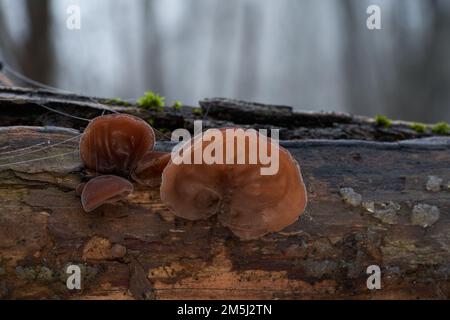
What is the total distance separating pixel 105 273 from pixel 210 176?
1.70 feet

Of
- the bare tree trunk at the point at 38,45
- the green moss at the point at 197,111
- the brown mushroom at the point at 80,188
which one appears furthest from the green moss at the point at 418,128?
the bare tree trunk at the point at 38,45

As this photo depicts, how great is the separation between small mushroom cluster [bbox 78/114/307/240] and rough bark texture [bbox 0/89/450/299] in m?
0.09

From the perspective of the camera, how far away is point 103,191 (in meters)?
1.73

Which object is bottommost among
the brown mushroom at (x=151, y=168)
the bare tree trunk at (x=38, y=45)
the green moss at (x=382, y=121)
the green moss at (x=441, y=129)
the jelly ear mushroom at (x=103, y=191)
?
the jelly ear mushroom at (x=103, y=191)

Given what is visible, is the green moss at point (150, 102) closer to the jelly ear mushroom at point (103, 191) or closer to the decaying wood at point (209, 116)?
the decaying wood at point (209, 116)

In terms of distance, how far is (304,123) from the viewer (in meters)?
2.46

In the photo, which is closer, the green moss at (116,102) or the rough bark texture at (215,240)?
A: the rough bark texture at (215,240)

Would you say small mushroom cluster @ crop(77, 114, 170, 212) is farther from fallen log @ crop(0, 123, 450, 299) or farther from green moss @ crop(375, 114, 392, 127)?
green moss @ crop(375, 114, 392, 127)

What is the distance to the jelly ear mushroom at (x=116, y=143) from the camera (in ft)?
6.12

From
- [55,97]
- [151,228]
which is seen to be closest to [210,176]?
[151,228]

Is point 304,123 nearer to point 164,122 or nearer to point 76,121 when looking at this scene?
point 164,122

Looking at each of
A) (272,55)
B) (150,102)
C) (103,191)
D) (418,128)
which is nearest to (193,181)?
(103,191)

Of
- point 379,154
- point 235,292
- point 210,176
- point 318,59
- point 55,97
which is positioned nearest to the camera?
point 210,176

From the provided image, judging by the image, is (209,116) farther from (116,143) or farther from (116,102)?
(116,143)
